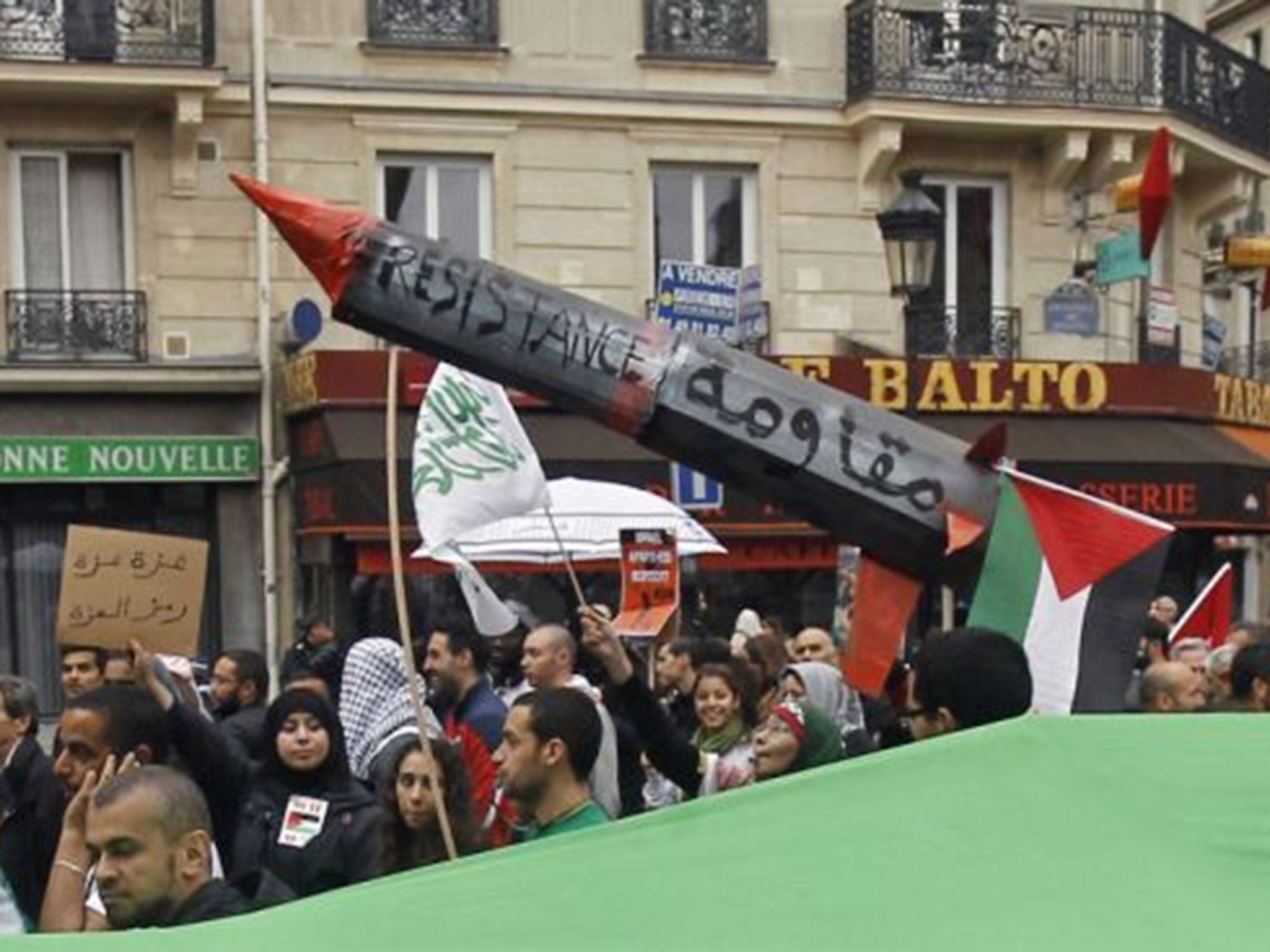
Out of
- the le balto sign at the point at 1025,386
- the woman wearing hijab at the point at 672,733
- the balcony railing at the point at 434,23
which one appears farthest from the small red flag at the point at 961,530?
the balcony railing at the point at 434,23

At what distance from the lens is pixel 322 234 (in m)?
7.52

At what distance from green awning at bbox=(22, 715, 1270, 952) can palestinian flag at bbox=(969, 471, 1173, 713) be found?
3.97 metres

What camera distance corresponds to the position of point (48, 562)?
1678 cm

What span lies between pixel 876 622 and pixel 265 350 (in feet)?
34.6

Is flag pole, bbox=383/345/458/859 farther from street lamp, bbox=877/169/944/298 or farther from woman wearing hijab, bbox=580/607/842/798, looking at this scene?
street lamp, bbox=877/169/944/298

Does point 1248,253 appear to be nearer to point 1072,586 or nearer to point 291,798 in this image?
point 1072,586

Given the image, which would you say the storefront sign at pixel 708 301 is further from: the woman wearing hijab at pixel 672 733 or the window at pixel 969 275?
the window at pixel 969 275

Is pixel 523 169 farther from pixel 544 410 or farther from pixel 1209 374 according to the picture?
pixel 1209 374

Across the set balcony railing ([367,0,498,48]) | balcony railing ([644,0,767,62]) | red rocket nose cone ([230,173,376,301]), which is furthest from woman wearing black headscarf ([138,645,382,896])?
balcony railing ([644,0,767,62])

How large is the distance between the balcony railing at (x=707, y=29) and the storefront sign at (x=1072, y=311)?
145 inches

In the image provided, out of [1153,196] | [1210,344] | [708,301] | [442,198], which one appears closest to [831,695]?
[1153,196]

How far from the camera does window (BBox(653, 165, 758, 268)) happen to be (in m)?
17.8

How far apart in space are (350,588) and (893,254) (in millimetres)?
7534

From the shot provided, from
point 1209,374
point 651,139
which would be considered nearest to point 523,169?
point 651,139
